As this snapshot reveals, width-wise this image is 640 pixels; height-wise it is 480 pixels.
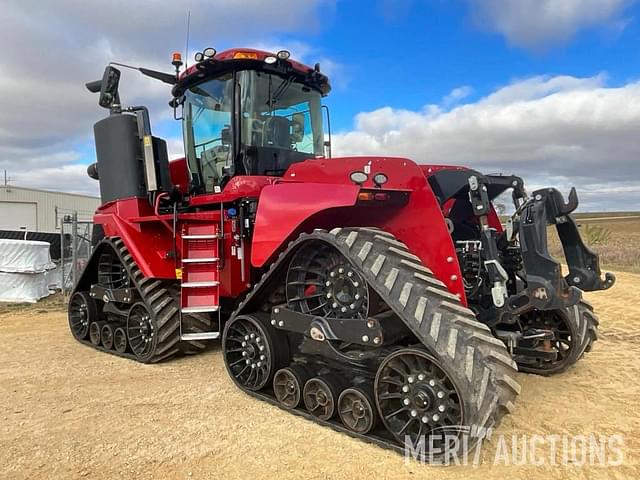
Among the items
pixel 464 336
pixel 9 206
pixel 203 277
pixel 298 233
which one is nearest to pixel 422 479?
pixel 464 336

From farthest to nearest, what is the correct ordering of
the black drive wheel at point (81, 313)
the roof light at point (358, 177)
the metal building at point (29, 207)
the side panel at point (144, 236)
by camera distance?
the metal building at point (29, 207) < the black drive wheel at point (81, 313) < the side panel at point (144, 236) < the roof light at point (358, 177)

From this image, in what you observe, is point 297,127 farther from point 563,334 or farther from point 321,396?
point 563,334

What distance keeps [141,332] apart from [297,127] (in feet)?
10.0

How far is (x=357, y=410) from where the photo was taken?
369cm

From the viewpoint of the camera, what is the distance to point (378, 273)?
3516mm

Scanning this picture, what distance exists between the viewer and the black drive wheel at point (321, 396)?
3.85m

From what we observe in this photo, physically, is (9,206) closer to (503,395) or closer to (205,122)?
(205,122)

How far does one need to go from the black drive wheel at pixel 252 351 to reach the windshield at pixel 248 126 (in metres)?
1.68

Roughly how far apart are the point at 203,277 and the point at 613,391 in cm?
416

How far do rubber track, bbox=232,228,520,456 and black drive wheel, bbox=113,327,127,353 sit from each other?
3528 millimetres

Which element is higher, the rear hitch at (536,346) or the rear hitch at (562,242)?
the rear hitch at (562,242)

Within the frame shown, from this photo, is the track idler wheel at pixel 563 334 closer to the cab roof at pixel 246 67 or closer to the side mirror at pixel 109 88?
the cab roof at pixel 246 67

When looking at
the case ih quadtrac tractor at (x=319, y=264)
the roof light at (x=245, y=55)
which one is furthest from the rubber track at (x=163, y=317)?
the roof light at (x=245, y=55)

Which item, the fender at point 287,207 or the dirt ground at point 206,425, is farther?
the fender at point 287,207
